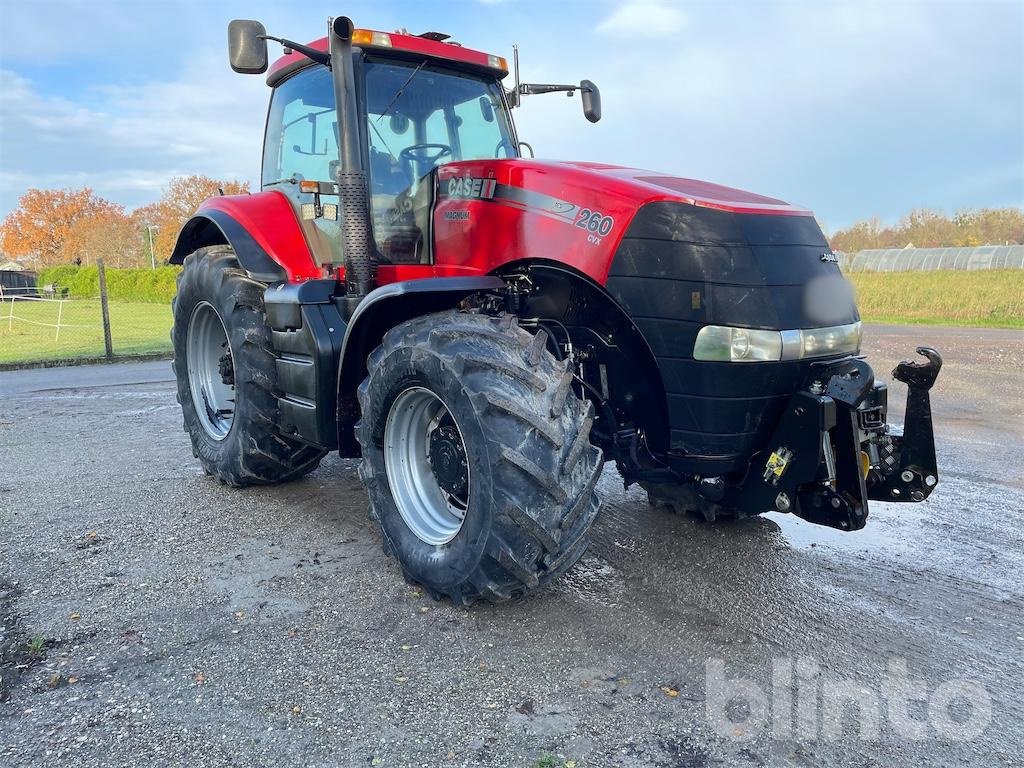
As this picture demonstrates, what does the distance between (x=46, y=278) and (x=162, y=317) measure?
23.7 meters

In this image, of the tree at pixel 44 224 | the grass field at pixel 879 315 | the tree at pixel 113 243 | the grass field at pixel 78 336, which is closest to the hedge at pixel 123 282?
the tree at pixel 113 243

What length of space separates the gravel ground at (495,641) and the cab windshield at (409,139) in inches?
64.6

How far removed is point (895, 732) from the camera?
2.45m

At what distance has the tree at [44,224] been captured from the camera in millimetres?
58938

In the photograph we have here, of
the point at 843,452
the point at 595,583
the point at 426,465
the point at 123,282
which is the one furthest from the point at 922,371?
the point at 123,282

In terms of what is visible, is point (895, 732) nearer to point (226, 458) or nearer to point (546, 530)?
point (546, 530)

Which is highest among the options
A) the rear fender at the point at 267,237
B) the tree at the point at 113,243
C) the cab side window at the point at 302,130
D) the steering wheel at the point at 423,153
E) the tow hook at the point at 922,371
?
the tree at the point at 113,243

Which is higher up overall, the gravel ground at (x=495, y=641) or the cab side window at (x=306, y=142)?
the cab side window at (x=306, y=142)

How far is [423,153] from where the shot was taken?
165 inches

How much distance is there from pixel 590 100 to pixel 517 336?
7.87 ft

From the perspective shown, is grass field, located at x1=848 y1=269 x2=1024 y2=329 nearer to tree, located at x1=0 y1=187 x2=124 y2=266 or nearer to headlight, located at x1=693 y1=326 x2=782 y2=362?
headlight, located at x1=693 y1=326 x2=782 y2=362

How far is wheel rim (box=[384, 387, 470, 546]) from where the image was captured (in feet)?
11.0

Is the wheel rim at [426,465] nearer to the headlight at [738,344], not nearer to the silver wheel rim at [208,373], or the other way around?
the headlight at [738,344]

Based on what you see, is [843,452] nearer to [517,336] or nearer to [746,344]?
[746,344]
